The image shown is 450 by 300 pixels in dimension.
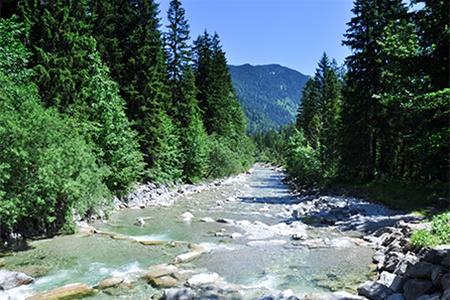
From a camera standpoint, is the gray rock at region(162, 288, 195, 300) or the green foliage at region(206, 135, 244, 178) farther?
the green foliage at region(206, 135, 244, 178)

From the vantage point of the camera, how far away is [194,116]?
33.7 metres

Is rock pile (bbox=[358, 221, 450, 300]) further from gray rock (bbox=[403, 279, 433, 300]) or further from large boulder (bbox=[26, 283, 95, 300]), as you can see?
large boulder (bbox=[26, 283, 95, 300])

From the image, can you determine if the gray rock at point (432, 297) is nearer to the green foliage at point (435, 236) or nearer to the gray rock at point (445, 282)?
the gray rock at point (445, 282)

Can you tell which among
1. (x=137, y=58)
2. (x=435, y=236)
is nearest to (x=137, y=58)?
(x=137, y=58)

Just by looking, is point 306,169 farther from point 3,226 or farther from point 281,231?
point 3,226

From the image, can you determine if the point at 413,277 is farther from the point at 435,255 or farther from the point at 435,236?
the point at 435,236

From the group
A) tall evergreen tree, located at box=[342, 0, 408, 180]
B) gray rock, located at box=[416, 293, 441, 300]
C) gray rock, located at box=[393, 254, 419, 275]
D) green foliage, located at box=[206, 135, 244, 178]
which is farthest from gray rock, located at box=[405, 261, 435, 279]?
green foliage, located at box=[206, 135, 244, 178]

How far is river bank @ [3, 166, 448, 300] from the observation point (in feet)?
25.3

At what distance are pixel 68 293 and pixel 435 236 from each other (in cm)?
893

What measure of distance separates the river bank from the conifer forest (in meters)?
2.01

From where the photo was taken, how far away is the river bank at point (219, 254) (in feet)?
25.3

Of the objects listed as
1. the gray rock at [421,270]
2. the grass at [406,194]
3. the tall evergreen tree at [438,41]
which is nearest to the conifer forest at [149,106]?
the tall evergreen tree at [438,41]

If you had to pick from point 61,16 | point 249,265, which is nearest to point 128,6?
point 61,16

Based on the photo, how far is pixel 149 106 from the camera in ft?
81.7
